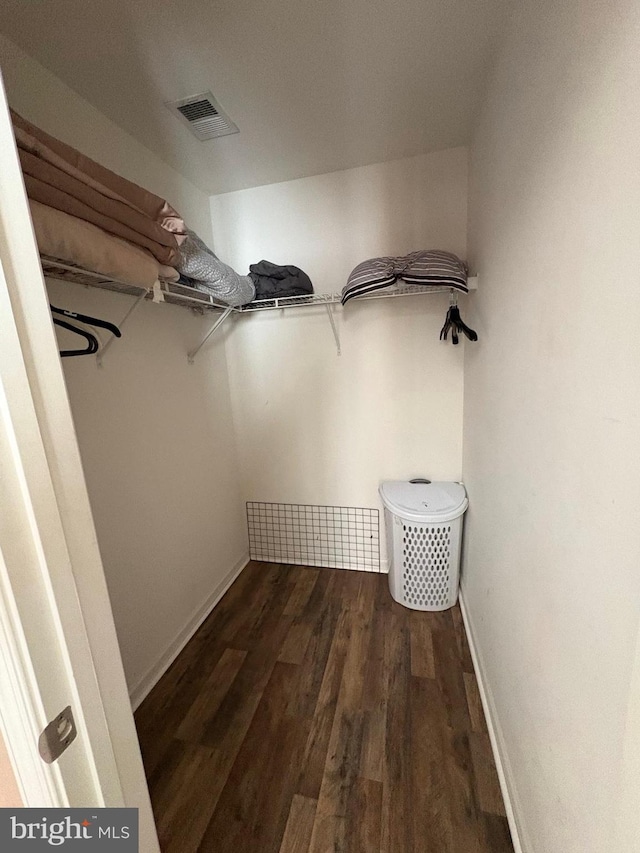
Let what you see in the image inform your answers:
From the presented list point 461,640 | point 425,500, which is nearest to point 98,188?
point 425,500

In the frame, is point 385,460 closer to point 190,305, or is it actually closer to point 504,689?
point 504,689

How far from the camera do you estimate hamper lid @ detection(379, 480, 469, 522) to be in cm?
180

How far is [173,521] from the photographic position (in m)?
1.77

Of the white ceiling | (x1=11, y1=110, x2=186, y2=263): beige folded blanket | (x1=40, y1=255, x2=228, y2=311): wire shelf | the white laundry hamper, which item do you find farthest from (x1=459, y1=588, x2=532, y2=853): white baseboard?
the white ceiling

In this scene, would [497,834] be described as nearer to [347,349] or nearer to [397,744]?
[397,744]

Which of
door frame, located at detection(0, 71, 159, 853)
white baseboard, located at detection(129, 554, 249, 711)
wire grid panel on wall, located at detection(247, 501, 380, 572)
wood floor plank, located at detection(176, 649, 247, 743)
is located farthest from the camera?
wire grid panel on wall, located at detection(247, 501, 380, 572)

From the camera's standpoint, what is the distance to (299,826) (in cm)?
108

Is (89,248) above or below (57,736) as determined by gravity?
above

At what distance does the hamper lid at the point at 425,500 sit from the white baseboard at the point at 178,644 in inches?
46.6

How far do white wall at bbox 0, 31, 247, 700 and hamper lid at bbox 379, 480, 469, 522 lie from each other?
43.1 inches

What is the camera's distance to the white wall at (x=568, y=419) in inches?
→ 21.5

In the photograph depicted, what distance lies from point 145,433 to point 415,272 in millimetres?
1457

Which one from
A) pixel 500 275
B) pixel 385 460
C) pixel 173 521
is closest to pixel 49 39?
pixel 500 275

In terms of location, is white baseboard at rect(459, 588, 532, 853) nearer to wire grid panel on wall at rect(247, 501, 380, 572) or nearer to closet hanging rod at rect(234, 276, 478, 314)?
wire grid panel on wall at rect(247, 501, 380, 572)
